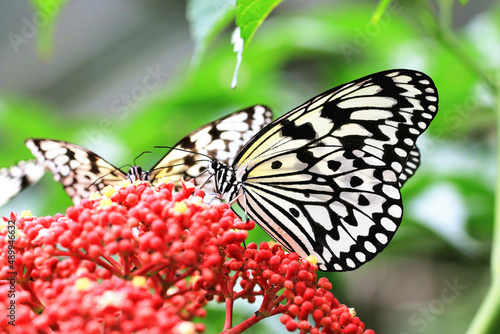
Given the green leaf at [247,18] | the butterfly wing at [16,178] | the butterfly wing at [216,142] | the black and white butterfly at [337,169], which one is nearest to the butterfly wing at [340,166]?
the black and white butterfly at [337,169]

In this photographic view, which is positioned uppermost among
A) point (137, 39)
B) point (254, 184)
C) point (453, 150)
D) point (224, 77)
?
point (137, 39)

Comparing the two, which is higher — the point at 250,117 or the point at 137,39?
the point at 137,39

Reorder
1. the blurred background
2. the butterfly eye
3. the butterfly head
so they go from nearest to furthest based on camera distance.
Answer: the butterfly eye → the butterfly head → the blurred background

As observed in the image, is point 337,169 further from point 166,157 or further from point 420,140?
point 420,140

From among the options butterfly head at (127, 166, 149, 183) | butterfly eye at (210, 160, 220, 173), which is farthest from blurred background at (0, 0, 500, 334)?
butterfly eye at (210, 160, 220, 173)

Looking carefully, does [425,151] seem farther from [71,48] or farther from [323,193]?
[71,48]

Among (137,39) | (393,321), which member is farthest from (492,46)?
(137,39)

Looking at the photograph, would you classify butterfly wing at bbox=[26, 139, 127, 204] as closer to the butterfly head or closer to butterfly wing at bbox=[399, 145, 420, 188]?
the butterfly head
